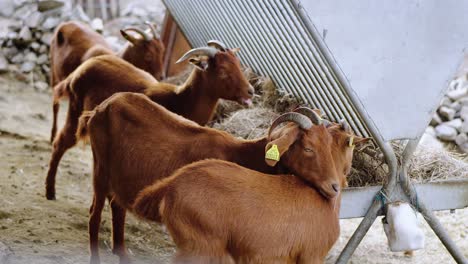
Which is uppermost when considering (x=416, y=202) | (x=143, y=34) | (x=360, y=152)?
(x=360, y=152)

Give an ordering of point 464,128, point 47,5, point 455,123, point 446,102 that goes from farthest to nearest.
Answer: point 47,5, point 446,102, point 455,123, point 464,128

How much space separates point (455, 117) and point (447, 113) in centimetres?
19

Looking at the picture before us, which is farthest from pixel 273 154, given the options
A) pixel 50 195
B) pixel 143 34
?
pixel 143 34

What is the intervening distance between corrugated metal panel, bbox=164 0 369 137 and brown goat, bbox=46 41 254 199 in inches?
16.8

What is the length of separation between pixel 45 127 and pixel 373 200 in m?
5.81

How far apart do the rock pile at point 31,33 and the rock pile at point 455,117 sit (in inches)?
224

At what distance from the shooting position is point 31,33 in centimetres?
1249

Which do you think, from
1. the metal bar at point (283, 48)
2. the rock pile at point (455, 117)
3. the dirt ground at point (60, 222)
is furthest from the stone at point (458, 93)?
the metal bar at point (283, 48)

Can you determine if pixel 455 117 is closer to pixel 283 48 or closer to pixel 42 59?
pixel 283 48

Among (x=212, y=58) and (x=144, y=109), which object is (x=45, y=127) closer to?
(x=212, y=58)

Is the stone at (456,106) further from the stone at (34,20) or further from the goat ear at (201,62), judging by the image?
the stone at (34,20)

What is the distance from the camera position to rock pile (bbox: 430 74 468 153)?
34.9ft

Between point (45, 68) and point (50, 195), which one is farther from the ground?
point (50, 195)

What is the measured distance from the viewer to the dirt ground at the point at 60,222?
5.95 meters
